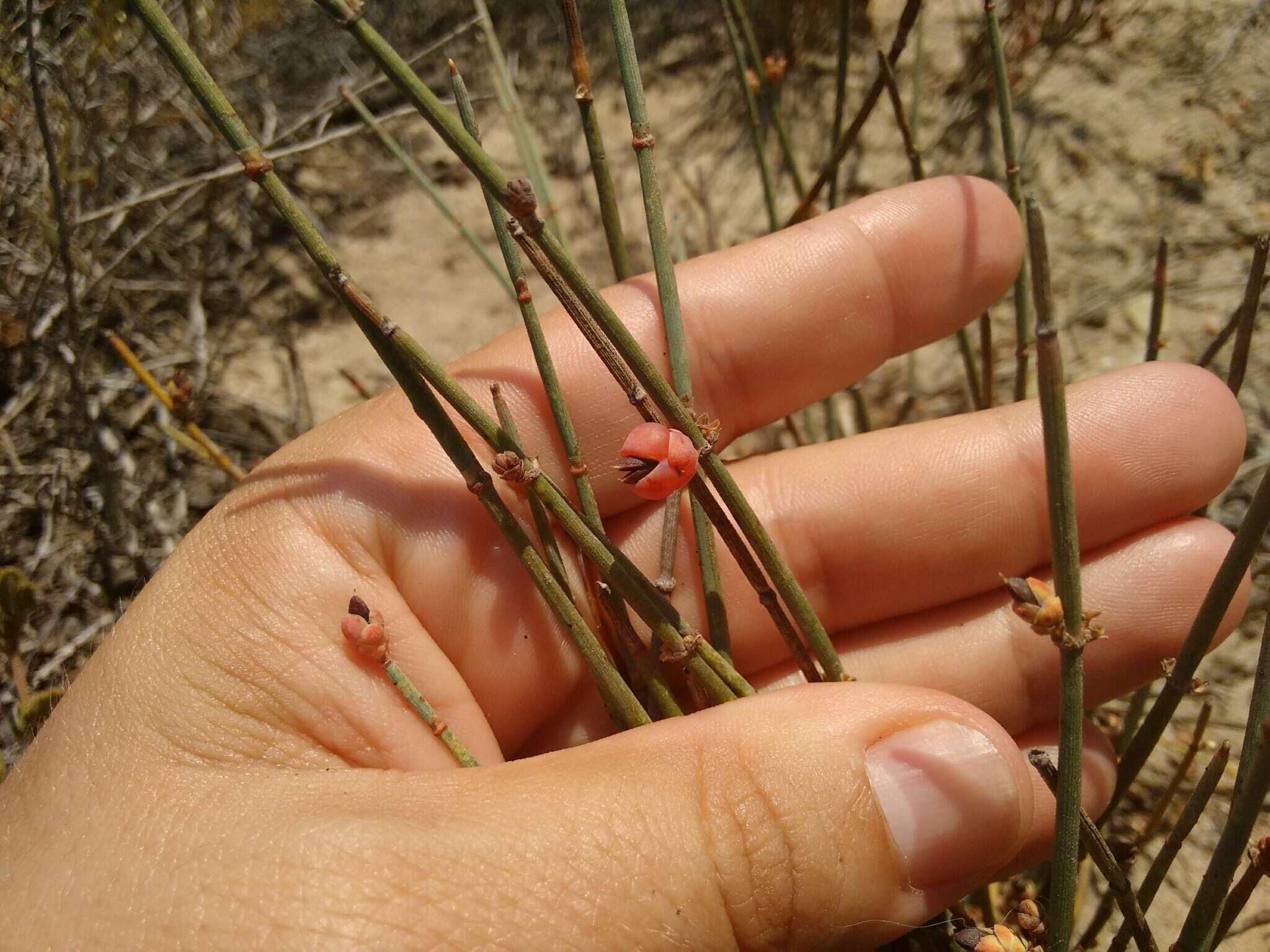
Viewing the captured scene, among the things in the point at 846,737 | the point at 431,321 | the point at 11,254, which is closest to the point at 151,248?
the point at 11,254

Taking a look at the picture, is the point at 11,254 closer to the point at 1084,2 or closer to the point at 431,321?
the point at 431,321

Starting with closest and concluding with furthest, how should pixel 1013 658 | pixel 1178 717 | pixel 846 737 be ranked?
pixel 846 737 → pixel 1013 658 → pixel 1178 717

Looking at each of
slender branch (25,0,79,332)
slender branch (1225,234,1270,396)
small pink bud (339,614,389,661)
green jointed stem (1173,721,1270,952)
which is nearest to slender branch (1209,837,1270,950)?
green jointed stem (1173,721,1270,952)

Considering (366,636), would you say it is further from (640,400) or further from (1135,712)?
(1135,712)

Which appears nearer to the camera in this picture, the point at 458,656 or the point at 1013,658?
the point at 458,656

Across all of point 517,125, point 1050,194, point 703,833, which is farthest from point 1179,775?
point 517,125
